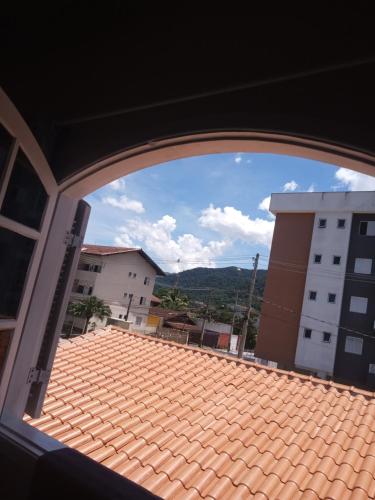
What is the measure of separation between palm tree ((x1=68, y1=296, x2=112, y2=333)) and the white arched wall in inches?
Result: 762

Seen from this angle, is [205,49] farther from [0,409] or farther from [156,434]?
[156,434]

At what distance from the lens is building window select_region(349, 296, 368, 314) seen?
63.6ft

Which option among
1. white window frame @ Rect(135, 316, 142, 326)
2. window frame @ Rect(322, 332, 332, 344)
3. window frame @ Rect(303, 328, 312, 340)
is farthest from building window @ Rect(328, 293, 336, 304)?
white window frame @ Rect(135, 316, 142, 326)

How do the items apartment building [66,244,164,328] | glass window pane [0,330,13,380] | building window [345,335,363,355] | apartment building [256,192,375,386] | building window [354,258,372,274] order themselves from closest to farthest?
glass window pane [0,330,13,380], building window [345,335,363,355], apartment building [256,192,375,386], building window [354,258,372,274], apartment building [66,244,164,328]

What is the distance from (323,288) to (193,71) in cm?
2123

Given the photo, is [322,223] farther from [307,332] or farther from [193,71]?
[193,71]

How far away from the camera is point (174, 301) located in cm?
3503

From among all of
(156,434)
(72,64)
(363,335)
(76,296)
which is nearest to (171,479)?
(156,434)

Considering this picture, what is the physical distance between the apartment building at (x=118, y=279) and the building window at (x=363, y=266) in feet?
47.7

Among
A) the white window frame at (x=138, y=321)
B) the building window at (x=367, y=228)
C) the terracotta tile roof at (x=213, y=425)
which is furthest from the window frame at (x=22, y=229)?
the white window frame at (x=138, y=321)

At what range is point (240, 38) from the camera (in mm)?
1069

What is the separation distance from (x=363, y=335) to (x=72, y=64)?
2094cm

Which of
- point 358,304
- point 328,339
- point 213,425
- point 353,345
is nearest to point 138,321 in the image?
point 328,339

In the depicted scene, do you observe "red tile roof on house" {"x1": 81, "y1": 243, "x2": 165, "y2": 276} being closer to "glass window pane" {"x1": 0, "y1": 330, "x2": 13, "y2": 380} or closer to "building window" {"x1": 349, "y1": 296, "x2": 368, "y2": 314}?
"building window" {"x1": 349, "y1": 296, "x2": 368, "y2": 314}
